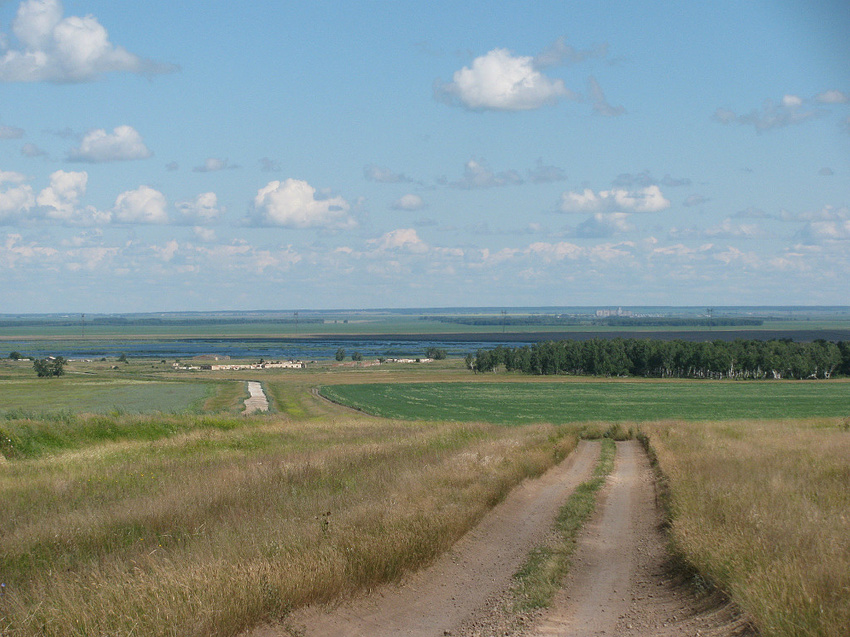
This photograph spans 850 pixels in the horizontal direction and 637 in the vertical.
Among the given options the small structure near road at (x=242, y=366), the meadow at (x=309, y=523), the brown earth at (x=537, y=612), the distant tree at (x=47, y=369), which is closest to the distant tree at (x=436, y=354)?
the small structure near road at (x=242, y=366)

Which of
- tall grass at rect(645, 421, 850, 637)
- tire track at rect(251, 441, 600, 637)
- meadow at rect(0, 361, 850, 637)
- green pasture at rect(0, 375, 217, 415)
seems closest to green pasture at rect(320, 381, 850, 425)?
green pasture at rect(0, 375, 217, 415)

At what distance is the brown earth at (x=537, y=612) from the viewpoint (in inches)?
297

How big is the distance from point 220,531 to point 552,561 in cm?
452

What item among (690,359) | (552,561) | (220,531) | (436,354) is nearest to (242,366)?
(436,354)

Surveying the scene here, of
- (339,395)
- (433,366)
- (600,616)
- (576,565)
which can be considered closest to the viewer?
(600,616)

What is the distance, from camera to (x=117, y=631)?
22.4ft

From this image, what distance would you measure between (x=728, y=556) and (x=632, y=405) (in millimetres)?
63448

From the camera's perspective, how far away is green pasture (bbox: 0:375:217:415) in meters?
56.1

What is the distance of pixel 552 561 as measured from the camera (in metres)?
9.97

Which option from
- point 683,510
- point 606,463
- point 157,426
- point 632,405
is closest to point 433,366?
point 632,405

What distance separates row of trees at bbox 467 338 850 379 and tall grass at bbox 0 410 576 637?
105 metres

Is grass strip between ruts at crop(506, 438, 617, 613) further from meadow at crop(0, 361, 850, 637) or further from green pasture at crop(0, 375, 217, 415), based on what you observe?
green pasture at crop(0, 375, 217, 415)

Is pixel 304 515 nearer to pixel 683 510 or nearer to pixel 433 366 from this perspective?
pixel 683 510

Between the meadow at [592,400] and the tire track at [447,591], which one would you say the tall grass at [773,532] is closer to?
the tire track at [447,591]
